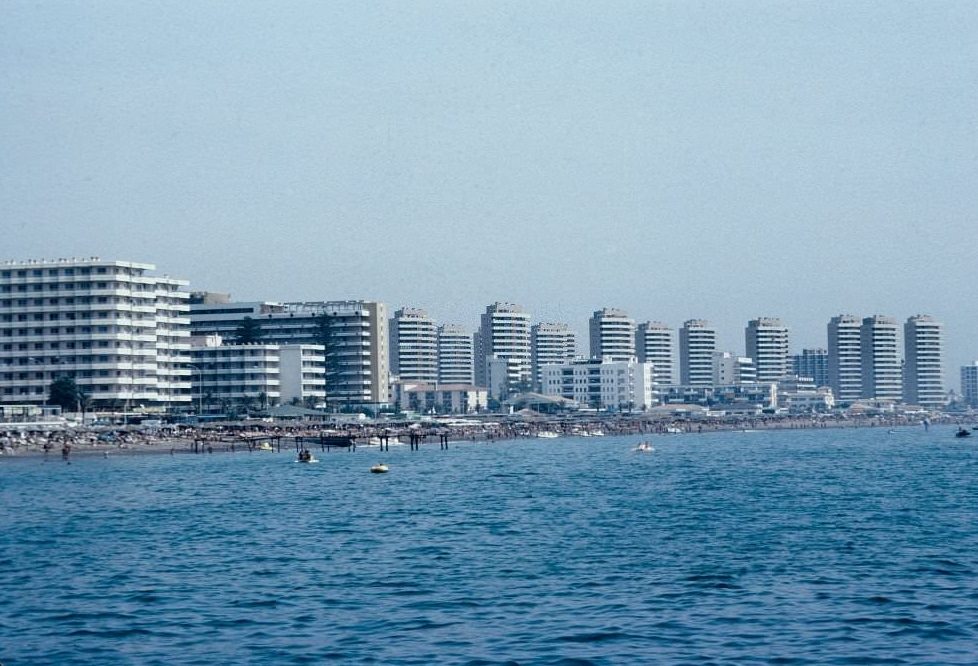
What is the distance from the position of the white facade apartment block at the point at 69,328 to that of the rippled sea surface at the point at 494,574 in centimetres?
8922

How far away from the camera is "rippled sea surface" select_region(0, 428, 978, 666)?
3194 cm

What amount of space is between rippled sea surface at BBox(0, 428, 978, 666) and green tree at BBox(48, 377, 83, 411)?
85.0 m

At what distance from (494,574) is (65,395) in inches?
5214

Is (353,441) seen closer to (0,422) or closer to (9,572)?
(0,422)

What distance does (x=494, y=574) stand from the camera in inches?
1698

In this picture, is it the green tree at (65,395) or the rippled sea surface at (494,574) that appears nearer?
the rippled sea surface at (494,574)

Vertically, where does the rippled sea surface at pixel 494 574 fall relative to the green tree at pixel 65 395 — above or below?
below

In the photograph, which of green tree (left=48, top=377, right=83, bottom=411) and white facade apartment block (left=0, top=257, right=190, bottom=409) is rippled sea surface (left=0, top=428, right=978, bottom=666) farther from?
white facade apartment block (left=0, top=257, right=190, bottom=409)

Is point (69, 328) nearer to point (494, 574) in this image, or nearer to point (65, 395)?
point (65, 395)

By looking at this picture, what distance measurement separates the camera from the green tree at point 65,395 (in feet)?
545

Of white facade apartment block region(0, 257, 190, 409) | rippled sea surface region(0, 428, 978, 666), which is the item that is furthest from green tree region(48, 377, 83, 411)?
rippled sea surface region(0, 428, 978, 666)

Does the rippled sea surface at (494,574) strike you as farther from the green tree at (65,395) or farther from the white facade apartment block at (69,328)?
the white facade apartment block at (69,328)

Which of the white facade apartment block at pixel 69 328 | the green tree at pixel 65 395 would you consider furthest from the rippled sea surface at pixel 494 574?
the white facade apartment block at pixel 69 328

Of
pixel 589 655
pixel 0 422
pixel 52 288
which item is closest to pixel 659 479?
pixel 589 655
